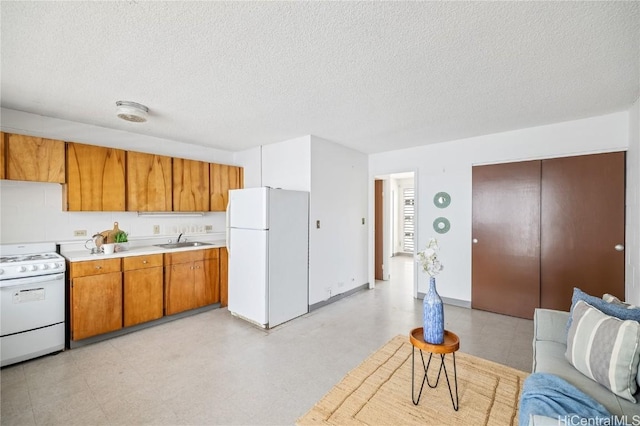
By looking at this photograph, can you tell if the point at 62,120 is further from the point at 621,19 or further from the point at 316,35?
the point at 621,19

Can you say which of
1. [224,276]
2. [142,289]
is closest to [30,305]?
[142,289]

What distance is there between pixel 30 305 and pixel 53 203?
1.22m

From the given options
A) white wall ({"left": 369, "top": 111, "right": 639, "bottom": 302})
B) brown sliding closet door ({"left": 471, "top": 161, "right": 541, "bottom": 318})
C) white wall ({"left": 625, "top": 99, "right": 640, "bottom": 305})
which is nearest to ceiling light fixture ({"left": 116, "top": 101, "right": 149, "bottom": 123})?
white wall ({"left": 369, "top": 111, "right": 639, "bottom": 302})

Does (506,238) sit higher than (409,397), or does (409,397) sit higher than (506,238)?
(506,238)

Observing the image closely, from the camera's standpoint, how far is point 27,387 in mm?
2271

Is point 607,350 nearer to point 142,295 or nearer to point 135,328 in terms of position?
point 142,295

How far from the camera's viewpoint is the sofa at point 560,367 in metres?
1.33

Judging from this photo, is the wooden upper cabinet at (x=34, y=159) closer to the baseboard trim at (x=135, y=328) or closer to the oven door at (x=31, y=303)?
the oven door at (x=31, y=303)

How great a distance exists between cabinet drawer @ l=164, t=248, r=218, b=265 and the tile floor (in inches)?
31.1

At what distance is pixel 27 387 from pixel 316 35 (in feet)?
11.4

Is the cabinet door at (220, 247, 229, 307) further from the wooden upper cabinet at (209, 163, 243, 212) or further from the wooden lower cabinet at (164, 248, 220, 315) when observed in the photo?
the wooden upper cabinet at (209, 163, 243, 212)

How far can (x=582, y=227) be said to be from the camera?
11.1 ft

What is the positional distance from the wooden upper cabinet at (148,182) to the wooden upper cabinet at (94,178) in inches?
3.9

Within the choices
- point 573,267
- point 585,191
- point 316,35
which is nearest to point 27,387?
point 316,35
